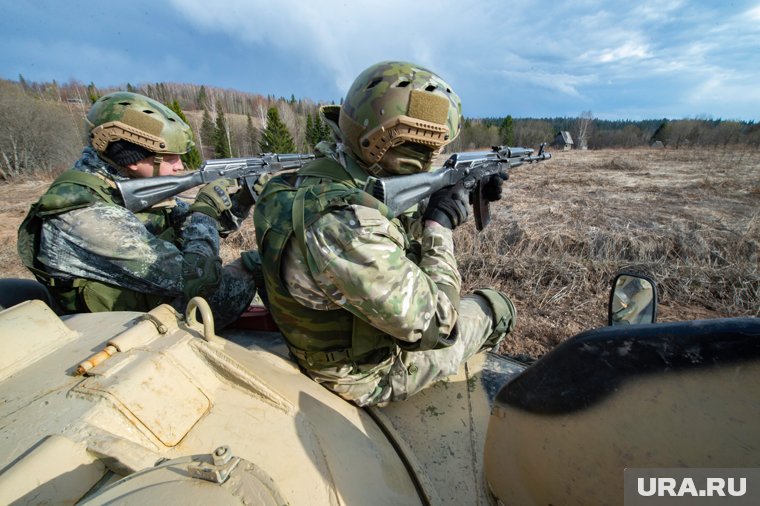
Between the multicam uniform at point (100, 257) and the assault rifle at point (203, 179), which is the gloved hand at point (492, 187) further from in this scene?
the multicam uniform at point (100, 257)

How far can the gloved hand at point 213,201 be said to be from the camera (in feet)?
10.9

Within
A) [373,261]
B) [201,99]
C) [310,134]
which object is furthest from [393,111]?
[201,99]

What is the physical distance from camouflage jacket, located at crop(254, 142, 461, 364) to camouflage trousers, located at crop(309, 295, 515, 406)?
34 cm

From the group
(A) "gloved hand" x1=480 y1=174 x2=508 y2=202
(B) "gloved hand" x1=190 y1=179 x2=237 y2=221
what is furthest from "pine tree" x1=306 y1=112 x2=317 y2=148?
(A) "gloved hand" x1=480 y1=174 x2=508 y2=202

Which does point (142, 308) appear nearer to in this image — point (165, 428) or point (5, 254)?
point (165, 428)

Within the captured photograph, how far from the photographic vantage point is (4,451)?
87 centimetres

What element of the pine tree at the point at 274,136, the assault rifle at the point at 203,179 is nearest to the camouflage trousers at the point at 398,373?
the assault rifle at the point at 203,179

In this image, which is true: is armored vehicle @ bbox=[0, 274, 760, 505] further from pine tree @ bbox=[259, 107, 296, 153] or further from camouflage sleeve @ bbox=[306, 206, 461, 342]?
pine tree @ bbox=[259, 107, 296, 153]

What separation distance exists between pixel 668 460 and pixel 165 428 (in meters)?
1.29

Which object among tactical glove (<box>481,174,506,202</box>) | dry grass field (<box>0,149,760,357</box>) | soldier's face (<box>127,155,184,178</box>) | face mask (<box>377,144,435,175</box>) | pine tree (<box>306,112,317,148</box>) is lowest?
dry grass field (<box>0,149,760,357</box>)

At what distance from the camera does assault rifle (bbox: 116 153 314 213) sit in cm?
286

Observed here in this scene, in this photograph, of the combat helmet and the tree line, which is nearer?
the combat helmet

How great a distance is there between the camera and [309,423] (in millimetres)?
1323

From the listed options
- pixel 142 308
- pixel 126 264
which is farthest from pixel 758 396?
pixel 142 308
